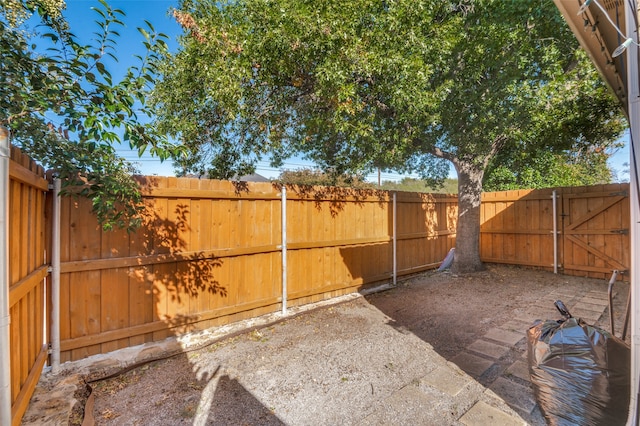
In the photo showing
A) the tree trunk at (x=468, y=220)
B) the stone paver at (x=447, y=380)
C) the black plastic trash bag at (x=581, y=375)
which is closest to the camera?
the black plastic trash bag at (x=581, y=375)

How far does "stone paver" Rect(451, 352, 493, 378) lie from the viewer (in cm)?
256

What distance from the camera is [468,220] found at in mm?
6199

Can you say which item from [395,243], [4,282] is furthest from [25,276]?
[395,243]

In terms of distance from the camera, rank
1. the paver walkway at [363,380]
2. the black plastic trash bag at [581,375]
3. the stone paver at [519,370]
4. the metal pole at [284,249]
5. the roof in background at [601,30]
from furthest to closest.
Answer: the metal pole at [284,249]
the stone paver at [519,370]
the paver walkway at [363,380]
the black plastic trash bag at [581,375]
the roof in background at [601,30]

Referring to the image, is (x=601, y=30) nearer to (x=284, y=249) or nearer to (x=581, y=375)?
(x=581, y=375)

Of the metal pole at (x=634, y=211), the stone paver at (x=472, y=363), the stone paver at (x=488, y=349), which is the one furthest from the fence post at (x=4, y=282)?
A: the stone paver at (x=488, y=349)

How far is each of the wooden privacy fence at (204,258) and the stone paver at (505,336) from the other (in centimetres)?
207

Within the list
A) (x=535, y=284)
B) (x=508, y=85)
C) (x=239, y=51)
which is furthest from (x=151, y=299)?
(x=535, y=284)

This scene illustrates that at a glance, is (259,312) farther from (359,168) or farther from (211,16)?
(211,16)

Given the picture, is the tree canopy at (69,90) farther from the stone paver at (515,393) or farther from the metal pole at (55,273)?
the stone paver at (515,393)

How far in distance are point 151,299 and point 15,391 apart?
1.30 metres

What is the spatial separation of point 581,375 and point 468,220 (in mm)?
4779

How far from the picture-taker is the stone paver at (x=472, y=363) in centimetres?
256

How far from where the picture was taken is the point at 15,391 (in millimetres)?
1778
